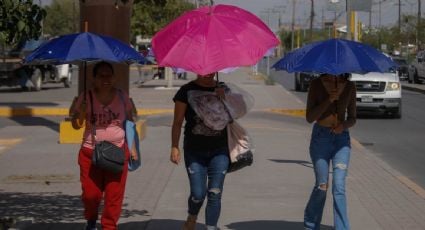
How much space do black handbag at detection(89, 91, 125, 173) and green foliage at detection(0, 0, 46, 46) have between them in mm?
882

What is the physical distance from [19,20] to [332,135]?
2.79 m

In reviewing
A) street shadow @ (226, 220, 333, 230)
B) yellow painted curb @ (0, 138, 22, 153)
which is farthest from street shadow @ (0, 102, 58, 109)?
street shadow @ (226, 220, 333, 230)

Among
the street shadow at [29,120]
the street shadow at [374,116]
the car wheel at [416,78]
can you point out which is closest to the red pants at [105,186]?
the street shadow at [29,120]

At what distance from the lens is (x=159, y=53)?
6.56 metres

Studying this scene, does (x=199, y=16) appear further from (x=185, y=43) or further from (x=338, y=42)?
(x=338, y=42)

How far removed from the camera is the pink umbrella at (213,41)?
6262mm

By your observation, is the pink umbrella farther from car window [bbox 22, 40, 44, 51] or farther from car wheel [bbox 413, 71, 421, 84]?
car wheel [bbox 413, 71, 421, 84]

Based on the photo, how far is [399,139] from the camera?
18156 millimetres

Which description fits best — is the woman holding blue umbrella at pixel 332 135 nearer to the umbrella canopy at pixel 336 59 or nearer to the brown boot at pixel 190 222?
the umbrella canopy at pixel 336 59

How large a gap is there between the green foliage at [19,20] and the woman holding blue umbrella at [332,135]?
2.42 m

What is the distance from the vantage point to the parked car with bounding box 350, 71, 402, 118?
77.7 ft

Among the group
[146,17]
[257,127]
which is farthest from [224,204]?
[146,17]

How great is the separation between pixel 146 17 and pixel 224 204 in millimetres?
36094

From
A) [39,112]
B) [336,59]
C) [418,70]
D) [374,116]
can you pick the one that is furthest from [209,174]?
[418,70]
